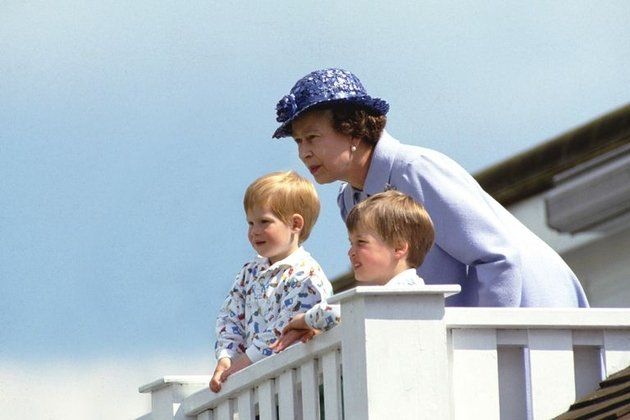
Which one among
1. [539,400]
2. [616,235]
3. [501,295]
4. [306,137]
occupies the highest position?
[616,235]

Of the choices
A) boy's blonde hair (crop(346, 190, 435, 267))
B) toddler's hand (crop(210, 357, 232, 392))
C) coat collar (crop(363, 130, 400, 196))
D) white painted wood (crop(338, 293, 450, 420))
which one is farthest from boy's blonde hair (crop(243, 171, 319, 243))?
white painted wood (crop(338, 293, 450, 420))

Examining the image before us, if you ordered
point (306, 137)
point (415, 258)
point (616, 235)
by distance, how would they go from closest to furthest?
1. point (415, 258)
2. point (306, 137)
3. point (616, 235)

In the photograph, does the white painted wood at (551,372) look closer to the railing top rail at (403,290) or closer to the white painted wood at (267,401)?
the railing top rail at (403,290)

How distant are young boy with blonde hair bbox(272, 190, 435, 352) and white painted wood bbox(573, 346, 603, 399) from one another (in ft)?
1.88

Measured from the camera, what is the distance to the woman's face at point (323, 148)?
789cm

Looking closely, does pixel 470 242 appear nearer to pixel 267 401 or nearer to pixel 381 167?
pixel 381 167

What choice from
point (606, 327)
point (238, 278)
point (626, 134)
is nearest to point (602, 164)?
point (626, 134)

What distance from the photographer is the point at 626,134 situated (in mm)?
15797

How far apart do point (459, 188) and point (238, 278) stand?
1122 mm

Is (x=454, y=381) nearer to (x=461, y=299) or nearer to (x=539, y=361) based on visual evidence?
(x=539, y=361)

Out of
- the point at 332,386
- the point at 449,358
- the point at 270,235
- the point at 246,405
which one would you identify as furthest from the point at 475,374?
the point at 270,235

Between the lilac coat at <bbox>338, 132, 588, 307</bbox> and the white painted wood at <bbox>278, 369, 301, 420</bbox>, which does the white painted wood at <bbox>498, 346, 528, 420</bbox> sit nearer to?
the lilac coat at <bbox>338, 132, 588, 307</bbox>

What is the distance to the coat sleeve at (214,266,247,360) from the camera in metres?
8.23

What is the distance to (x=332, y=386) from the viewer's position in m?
7.04
